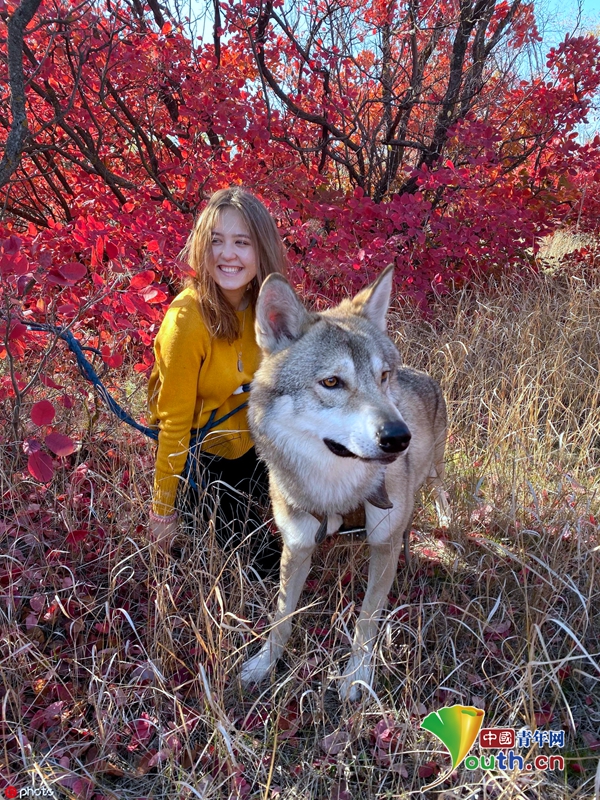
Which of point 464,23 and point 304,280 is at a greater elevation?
point 464,23

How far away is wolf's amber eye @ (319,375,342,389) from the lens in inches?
89.1

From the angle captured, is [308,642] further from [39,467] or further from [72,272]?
[72,272]

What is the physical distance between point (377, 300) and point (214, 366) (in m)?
1.03

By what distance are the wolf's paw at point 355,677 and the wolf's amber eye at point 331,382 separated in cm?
114

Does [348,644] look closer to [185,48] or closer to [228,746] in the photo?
[228,746]

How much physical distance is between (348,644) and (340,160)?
494 cm

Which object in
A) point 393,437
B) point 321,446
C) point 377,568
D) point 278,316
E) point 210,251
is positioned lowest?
point 377,568

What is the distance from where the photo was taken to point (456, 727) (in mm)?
1951

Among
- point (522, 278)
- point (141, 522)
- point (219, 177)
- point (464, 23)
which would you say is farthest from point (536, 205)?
point (141, 522)

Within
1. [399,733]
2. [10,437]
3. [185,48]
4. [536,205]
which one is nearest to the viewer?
[399,733]

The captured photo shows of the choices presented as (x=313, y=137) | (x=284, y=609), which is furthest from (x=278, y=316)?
(x=313, y=137)

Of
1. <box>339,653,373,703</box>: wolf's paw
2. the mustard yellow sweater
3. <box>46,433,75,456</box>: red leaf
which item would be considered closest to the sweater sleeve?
the mustard yellow sweater

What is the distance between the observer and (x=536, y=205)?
20.1ft

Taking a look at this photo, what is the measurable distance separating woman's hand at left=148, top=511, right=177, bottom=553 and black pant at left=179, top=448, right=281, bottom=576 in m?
0.10
